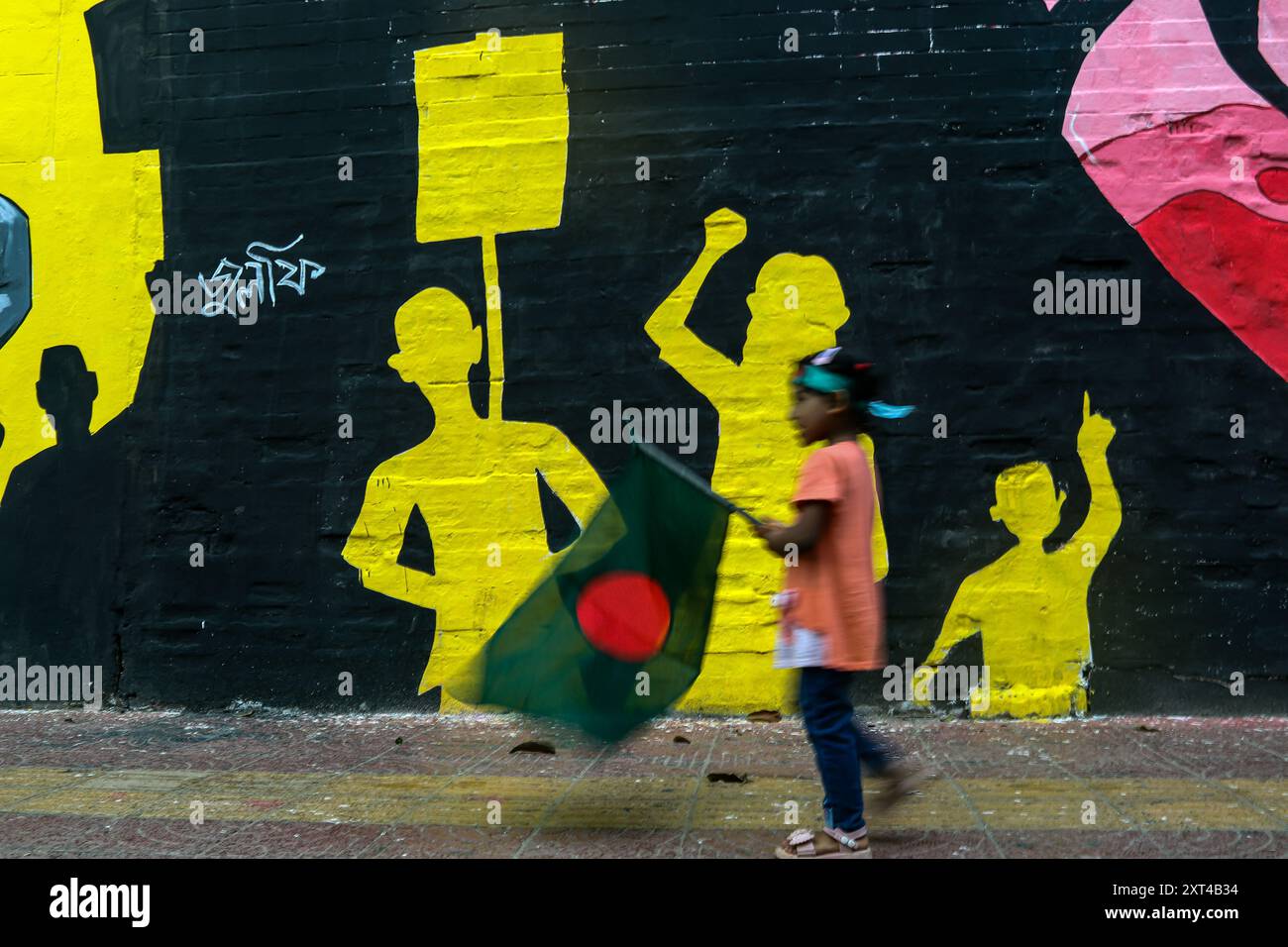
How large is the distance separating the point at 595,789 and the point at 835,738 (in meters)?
1.61

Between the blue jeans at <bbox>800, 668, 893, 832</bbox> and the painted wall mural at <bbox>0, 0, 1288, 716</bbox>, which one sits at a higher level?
the painted wall mural at <bbox>0, 0, 1288, 716</bbox>

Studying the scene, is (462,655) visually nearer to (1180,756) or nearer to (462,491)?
(462,491)

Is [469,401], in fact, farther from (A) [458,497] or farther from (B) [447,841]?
(B) [447,841]

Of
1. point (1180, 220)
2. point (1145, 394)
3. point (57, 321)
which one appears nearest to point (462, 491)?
point (57, 321)

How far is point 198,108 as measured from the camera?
308 inches

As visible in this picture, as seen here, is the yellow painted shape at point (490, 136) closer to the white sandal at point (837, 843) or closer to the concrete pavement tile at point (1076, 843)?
the white sandal at point (837, 843)

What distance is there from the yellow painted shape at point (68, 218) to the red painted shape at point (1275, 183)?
669 cm

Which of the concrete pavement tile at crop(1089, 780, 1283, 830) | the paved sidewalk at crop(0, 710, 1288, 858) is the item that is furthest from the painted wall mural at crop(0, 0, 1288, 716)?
the concrete pavement tile at crop(1089, 780, 1283, 830)

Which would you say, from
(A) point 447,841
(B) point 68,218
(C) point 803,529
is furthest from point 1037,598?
(B) point 68,218

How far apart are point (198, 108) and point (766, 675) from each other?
5123mm

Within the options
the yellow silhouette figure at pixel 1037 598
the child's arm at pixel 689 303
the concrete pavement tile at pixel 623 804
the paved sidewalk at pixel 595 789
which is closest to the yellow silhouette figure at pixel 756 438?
the child's arm at pixel 689 303

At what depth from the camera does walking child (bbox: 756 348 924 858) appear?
4.17m

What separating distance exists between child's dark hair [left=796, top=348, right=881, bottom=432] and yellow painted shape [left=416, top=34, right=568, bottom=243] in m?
3.49

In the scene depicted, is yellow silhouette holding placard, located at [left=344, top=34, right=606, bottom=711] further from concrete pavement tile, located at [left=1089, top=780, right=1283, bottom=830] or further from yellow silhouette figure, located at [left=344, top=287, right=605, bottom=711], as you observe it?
concrete pavement tile, located at [left=1089, top=780, right=1283, bottom=830]
